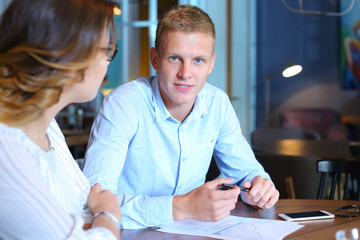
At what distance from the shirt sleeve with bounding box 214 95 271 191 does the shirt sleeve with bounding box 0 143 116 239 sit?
111 cm

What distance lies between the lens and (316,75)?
7395mm

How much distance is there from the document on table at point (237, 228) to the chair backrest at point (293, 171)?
1402 mm

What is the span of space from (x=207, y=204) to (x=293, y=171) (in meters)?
1.60

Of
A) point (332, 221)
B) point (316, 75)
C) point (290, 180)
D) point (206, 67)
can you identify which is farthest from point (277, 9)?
point (332, 221)

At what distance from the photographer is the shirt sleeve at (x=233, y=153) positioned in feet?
6.46

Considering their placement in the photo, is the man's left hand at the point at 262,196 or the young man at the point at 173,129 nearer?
the man's left hand at the point at 262,196

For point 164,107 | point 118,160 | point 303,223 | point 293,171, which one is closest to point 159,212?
point 118,160

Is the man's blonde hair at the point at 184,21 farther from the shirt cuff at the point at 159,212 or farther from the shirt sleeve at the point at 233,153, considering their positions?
the shirt cuff at the point at 159,212

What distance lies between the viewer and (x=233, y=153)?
199cm

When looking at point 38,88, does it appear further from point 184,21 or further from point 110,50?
point 184,21

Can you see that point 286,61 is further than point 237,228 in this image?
Yes

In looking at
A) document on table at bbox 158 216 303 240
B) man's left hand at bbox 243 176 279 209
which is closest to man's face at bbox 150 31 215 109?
man's left hand at bbox 243 176 279 209

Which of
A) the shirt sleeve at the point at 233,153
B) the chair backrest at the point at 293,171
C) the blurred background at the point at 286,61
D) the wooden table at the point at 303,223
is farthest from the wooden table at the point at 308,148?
the blurred background at the point at 286,61

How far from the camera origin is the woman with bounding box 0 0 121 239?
3.05ft
